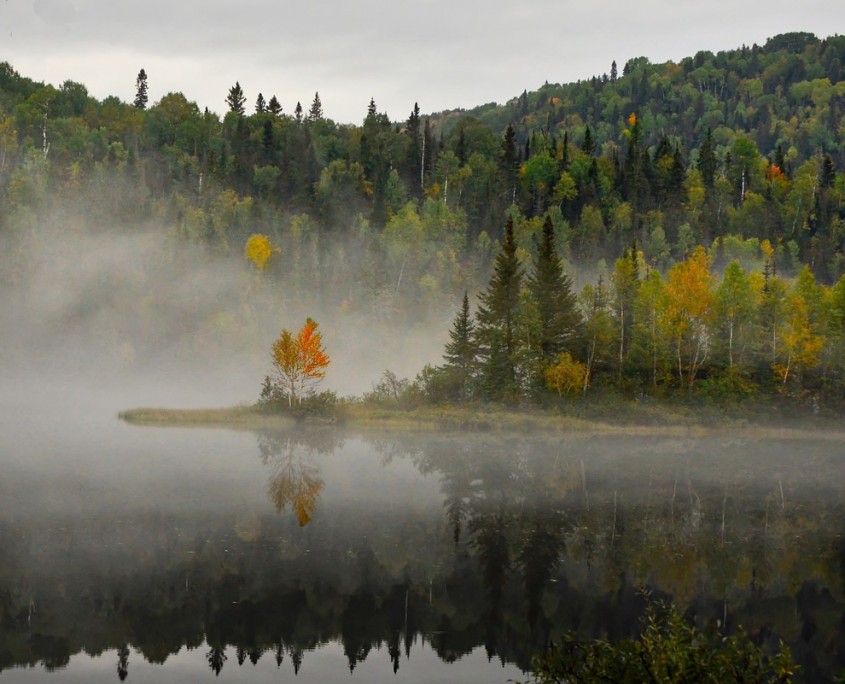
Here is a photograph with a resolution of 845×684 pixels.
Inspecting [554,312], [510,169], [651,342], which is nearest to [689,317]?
[651,342]

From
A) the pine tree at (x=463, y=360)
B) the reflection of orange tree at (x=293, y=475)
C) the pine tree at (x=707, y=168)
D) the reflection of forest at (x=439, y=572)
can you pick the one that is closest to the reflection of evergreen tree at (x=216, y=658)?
the reflection of forest at (x=439, y=572)

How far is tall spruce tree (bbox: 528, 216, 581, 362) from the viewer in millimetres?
97438

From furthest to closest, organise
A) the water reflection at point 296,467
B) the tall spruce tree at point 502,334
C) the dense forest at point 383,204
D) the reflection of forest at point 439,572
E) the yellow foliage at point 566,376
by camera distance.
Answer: the dense forest at point 383,204, the tall spruce tree at point 502,334, the yellow foliage at point 566,376, the water reflection at point 296,467, the reflection of forest at point 439,572

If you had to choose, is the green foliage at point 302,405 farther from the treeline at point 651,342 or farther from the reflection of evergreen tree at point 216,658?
the reflection of evergreen tree at point 216,658

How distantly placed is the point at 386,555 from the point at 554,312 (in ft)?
174

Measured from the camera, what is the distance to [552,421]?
3593 inches

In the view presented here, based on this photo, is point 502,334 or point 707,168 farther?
point 707,168

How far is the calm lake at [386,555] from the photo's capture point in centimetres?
3778

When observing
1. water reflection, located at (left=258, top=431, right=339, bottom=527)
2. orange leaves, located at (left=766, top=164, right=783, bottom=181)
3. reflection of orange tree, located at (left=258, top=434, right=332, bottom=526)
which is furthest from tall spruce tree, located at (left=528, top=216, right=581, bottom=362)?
orange leaves, located at (left=766, top=164, right=783, bottom=181)

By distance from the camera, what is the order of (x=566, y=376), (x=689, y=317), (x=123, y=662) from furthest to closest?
(x=689, y=317) < (x=566, y=376) < (x=123, y=662)

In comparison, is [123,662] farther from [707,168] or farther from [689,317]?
[707,168]

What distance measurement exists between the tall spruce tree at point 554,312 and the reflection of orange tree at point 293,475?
90.3ft

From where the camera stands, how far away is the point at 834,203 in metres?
168

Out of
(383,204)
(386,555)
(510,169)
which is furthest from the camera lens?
(510,169)
